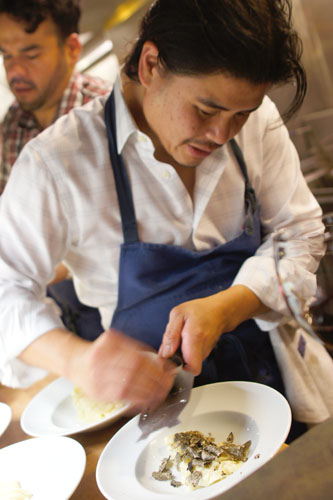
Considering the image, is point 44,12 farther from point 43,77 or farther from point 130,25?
point 130,25

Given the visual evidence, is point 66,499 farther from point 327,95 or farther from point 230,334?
point 327,95

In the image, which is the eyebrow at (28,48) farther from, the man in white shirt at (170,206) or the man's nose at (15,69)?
the man in white shirt at (170,206)

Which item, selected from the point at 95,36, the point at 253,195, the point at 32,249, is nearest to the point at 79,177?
the point at 32,249

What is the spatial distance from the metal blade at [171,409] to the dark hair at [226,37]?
0.62 metres

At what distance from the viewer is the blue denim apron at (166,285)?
3.68 ft

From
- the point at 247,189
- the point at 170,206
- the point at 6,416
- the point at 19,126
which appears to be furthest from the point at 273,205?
→ the point at 19,126

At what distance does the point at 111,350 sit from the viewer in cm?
85

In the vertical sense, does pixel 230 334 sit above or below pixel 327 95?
above

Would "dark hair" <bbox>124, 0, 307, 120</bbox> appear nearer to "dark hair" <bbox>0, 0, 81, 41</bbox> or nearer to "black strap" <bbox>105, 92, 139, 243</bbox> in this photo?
"black strap" <bbox>105, 92, 139, 243</bbox>

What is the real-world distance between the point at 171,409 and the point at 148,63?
744mm

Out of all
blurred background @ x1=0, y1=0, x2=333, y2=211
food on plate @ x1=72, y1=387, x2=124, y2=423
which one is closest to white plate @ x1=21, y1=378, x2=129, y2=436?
food on plate @ x1=72, y1=387, x2=124, y2=423

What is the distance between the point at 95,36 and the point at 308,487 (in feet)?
14.7

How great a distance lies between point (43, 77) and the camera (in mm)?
1989

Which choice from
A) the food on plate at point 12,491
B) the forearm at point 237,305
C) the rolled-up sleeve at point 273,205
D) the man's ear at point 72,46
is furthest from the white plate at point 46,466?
the man's ear at point 72,46
